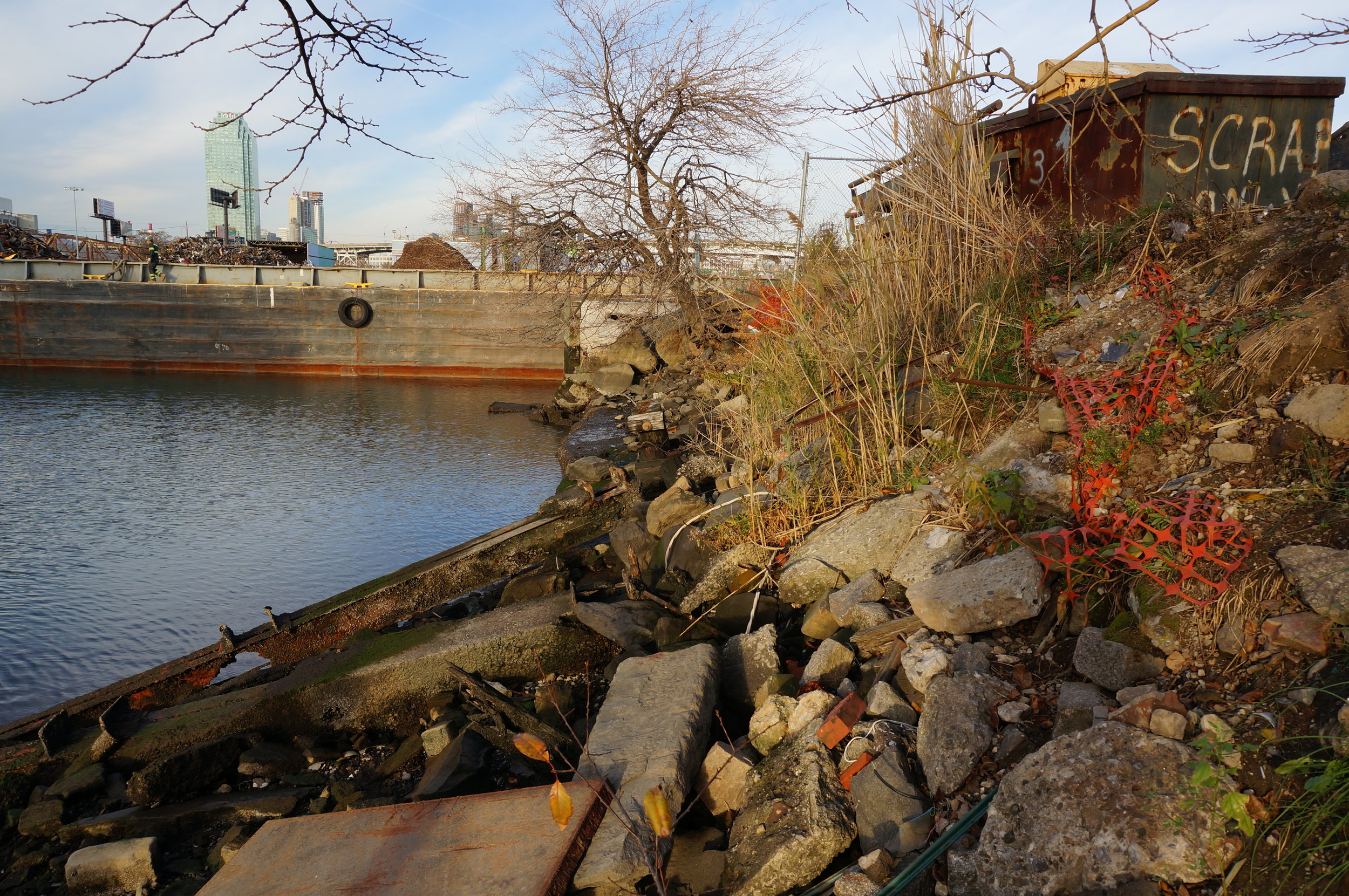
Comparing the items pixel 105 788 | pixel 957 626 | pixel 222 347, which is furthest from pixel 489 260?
pixel 957 626

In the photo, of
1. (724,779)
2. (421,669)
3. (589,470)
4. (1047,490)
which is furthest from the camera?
(589,470)

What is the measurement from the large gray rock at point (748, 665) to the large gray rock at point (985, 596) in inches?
24.4

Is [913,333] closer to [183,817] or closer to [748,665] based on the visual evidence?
[748,665]

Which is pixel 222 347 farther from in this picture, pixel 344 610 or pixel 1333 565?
pixel 1333 565

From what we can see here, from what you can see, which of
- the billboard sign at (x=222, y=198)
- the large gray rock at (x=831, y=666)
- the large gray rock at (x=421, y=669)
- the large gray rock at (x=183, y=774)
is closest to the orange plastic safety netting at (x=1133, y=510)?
the large gray rock at (x=831, y=666)

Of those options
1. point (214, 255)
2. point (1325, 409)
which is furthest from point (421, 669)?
point (214, 255)

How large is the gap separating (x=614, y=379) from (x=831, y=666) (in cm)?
943

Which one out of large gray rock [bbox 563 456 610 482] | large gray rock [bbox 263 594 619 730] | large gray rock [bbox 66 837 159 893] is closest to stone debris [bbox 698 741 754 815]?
large gray rock [bbox 263 594 619 730]

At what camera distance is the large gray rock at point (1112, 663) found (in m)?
2.01

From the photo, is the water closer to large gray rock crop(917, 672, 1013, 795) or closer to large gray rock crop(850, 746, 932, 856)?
large gray rock crop(850, 746, 932, 856)

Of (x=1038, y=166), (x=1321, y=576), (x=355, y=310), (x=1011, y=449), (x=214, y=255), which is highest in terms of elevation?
Result: (x=214, y=255)

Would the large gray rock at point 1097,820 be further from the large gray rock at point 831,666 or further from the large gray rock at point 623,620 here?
the large gray rock at point 623,620

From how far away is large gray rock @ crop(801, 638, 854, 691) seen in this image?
2619 mm

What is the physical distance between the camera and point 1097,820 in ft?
5.33
